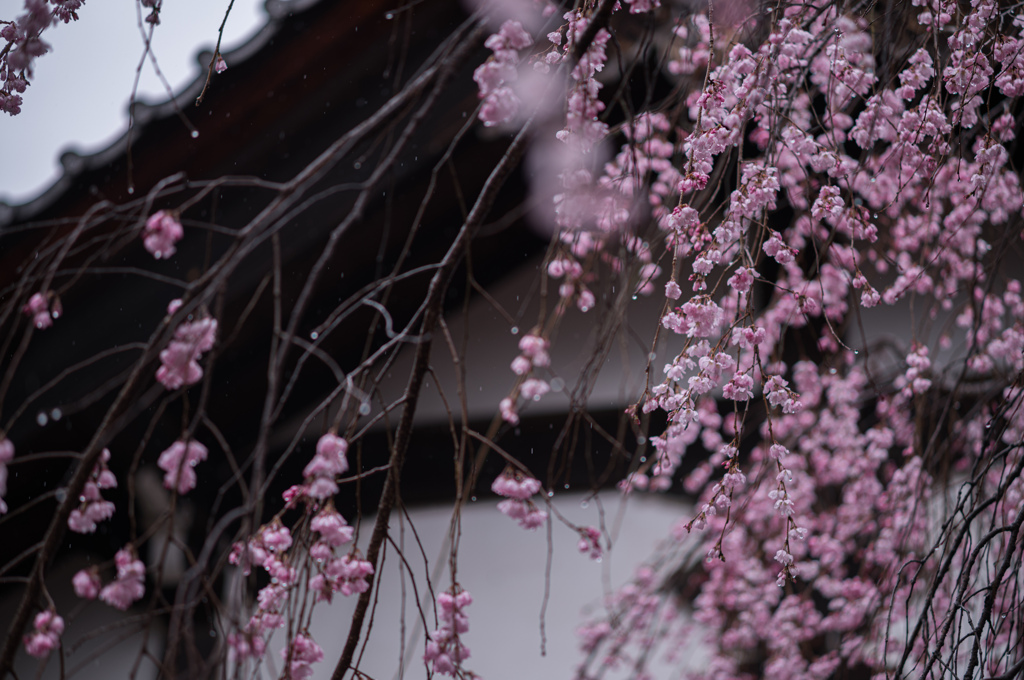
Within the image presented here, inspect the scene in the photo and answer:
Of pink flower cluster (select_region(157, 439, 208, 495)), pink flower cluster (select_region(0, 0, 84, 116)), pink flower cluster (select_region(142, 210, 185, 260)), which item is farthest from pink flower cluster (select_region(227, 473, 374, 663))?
pink flower cluster (select_region(0, 0, 84, 116))

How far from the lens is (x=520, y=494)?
3.71ft

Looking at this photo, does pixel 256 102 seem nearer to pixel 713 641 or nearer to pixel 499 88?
pixel 499 88

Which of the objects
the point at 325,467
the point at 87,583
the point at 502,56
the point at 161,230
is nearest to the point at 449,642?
the point at 325,467

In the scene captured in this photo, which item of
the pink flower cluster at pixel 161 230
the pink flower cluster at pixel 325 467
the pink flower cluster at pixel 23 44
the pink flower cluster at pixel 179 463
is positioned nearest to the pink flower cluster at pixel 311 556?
the pink flower cluster at pixel 325 467

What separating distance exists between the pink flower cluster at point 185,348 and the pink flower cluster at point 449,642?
0.48m

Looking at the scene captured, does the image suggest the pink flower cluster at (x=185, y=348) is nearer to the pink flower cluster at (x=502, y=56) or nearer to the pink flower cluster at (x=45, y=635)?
the pink flower cluster at (x=45, y=635)

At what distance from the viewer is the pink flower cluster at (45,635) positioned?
0.97m

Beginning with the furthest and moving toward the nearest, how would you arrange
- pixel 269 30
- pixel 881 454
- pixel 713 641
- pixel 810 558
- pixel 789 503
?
pixel 810 558, pixel 713 641, pixel 881 454, pixel 269 30, pixel 789 503

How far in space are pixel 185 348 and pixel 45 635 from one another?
450 mm

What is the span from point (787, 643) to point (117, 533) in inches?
85.8

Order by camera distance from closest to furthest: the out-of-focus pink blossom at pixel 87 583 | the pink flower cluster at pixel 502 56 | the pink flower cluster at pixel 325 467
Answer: the pink flower cluster at pixel 325 467 < the out-of-focus pink blossom at pixel 87 583 < the pink flower cluster at pixel 502 56

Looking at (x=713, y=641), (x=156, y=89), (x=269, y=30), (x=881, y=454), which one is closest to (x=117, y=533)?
(x=156, y=89)

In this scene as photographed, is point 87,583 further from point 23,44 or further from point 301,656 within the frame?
point 23,44

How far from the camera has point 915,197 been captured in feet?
6.68
